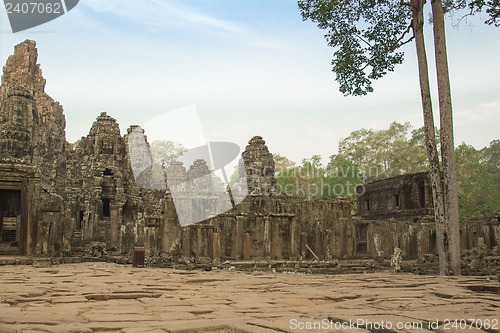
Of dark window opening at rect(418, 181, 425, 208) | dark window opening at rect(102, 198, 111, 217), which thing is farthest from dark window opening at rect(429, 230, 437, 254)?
dark window opening at rect(102, 198, 111, 217)

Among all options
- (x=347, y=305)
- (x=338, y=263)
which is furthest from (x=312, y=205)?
(x=347, y=305)

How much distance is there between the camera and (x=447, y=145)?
12.4 m

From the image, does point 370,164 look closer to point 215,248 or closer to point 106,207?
point 106,207

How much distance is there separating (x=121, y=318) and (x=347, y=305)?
245cm

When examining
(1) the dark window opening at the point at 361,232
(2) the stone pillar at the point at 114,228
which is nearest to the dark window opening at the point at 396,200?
(1) the dark window opening at the point at 361,232

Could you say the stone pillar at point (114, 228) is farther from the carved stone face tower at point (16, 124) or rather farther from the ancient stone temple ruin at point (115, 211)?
the carved stone face tower at point (16, 124)

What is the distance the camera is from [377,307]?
5.15 meters

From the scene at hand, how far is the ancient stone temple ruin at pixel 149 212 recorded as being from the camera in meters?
16.4

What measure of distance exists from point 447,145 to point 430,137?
0.46m

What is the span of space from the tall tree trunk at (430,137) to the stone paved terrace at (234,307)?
4.61 m

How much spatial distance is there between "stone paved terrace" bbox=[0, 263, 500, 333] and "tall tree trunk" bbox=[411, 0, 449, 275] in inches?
182

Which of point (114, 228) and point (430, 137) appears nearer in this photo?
point (430, 137)

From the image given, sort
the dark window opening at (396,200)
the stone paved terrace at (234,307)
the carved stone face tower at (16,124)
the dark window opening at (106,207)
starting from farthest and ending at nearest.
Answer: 1. the dark window opening at (396,200)
2. the dark window opening at (106,207)
3. the carved stone face tower at (16,124)
4. the stone paved terrace at (234,307)

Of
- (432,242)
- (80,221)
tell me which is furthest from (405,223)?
(80,221)
